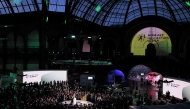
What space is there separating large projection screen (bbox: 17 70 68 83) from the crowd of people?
600 mm

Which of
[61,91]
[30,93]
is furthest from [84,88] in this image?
[30,93]

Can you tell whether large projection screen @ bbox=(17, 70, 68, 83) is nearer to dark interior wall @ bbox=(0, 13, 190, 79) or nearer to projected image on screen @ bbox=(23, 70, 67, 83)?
projected image on screen @ bbox=(23, 70, 67, 83)

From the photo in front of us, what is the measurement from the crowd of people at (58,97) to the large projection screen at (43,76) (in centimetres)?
60

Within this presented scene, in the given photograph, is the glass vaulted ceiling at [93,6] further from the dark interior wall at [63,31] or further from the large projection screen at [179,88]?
the large projection screen at [179,88]

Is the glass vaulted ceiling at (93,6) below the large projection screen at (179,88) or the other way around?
the other way around

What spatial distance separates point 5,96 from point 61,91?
24.2 ft

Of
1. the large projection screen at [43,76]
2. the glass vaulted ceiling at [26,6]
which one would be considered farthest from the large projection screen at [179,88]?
the glass vaulted ceiling at [26,6]

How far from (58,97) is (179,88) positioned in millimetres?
12658

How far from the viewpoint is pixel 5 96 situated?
1975 cm

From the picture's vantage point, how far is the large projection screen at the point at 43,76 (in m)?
26.0

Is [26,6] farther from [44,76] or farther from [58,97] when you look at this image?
[58,97]

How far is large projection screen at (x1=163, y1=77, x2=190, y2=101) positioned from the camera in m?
23.1

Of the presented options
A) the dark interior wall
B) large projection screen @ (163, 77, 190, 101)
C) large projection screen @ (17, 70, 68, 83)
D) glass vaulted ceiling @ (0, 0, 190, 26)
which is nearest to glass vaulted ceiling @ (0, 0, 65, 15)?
glass vaulted ceiling @ (0, 0, 190, 26)

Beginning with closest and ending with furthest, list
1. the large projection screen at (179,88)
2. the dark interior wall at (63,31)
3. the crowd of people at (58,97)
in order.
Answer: the crowd of people at (58,97) < the large projection screen at (179,88) < the dark interior wall at (63,31)
